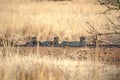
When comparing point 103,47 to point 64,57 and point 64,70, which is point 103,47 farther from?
point 64,70

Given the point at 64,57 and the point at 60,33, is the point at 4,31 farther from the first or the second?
the point at 64,57

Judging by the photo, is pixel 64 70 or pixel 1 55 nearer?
pixel 64 70

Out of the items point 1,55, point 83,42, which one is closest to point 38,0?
point 83,42

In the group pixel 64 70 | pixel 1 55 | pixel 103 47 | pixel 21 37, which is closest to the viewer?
pixel 64 70

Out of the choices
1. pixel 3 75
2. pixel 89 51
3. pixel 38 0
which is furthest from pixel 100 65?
pixel 38 0

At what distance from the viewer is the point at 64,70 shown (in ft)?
27.2

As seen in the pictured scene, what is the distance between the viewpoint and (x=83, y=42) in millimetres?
11555

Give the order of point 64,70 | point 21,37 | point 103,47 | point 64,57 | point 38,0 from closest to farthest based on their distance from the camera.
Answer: point 64,70, point 64,57, point 103,47, point 21,37, point 38,0

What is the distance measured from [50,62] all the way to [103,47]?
2.50 meters

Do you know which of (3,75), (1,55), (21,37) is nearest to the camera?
(3,75)

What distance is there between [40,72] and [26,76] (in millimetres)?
262

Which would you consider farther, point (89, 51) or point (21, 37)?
point (21, 37)

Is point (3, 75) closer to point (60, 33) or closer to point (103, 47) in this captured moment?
point (103, 47)

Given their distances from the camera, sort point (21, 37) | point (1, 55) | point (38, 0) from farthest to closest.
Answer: point (38, 0)
point (21, 37)
point (1, 55)
